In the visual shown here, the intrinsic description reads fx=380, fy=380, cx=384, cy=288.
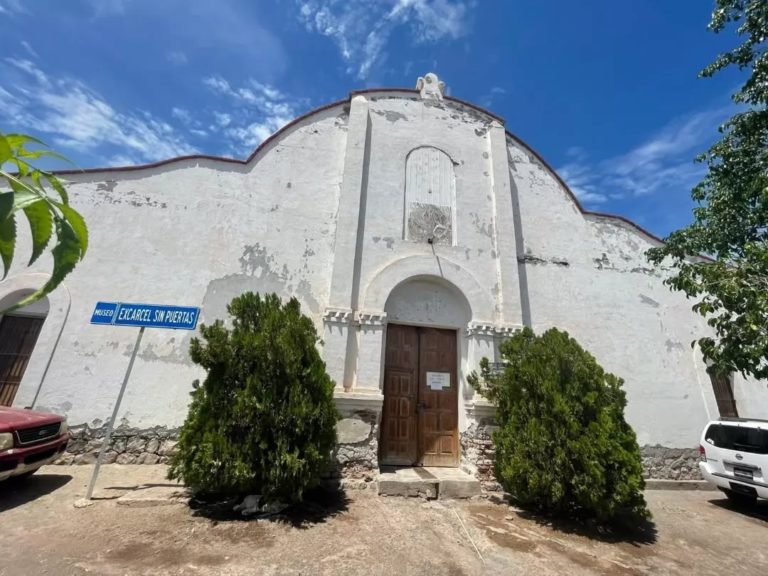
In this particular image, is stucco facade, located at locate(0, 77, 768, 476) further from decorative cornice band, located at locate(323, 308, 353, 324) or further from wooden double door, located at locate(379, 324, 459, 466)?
wooden double door, located at locate(379, 324, 459, 466)

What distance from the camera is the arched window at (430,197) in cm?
851

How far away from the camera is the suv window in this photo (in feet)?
22.4

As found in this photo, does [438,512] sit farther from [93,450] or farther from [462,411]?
[93,450]

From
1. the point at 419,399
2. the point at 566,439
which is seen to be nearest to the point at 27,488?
the point at 419,399

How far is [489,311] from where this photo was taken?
798 centimetres

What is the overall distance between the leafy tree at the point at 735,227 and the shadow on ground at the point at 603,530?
337 centimetres

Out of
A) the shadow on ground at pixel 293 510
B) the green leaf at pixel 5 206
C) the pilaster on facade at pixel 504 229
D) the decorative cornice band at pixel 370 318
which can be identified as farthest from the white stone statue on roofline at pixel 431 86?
the green leaf at pixel 5 206

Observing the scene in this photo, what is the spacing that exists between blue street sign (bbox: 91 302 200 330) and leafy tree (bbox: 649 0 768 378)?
8730mm

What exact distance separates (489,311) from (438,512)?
394 centimetres

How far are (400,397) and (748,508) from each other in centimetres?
675

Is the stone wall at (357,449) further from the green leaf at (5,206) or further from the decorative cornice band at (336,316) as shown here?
the green leaf at (5,206)

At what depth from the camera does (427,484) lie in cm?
611

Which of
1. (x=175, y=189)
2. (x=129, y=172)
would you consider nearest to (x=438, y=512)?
(x=175, y=189)

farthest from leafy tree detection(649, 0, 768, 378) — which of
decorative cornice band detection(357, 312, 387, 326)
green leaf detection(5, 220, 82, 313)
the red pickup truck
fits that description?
the red pickup truck
